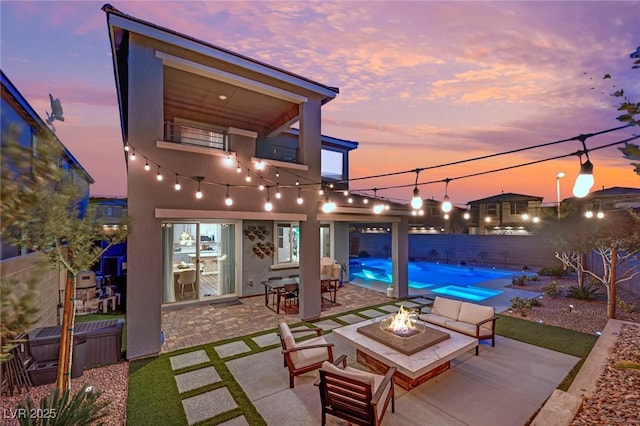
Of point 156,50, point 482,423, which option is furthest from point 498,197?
point 156,50

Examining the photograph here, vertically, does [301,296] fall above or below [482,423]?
above

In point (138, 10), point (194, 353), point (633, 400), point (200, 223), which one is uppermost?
point (138, 10)

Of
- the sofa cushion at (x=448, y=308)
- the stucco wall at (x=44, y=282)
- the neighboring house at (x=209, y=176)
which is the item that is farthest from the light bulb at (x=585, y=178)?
the stucco wall at (x=44, y=282)

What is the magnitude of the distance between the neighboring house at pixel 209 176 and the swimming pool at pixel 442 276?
15.4ft

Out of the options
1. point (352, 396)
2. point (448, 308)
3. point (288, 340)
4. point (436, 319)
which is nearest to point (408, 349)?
point (352, 396)

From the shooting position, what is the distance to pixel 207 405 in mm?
4230

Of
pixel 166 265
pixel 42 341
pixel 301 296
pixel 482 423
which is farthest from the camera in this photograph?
pixel 166 265

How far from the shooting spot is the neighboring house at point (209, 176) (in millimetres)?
5852

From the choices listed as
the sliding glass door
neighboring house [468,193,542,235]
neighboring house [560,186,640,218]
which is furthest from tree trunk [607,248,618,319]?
neighboring house [468,193,542,235]

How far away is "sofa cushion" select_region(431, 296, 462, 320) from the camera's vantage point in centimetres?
683

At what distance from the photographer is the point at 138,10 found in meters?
6.36

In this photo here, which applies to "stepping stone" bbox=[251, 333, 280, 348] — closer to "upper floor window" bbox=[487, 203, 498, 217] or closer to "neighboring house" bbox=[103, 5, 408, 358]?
"neighboring house" bbox=[103, 5, 408, 358]

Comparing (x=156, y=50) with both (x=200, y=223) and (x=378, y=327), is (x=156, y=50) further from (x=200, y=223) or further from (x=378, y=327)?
(x=378, y=327)

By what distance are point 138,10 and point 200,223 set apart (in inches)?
248
